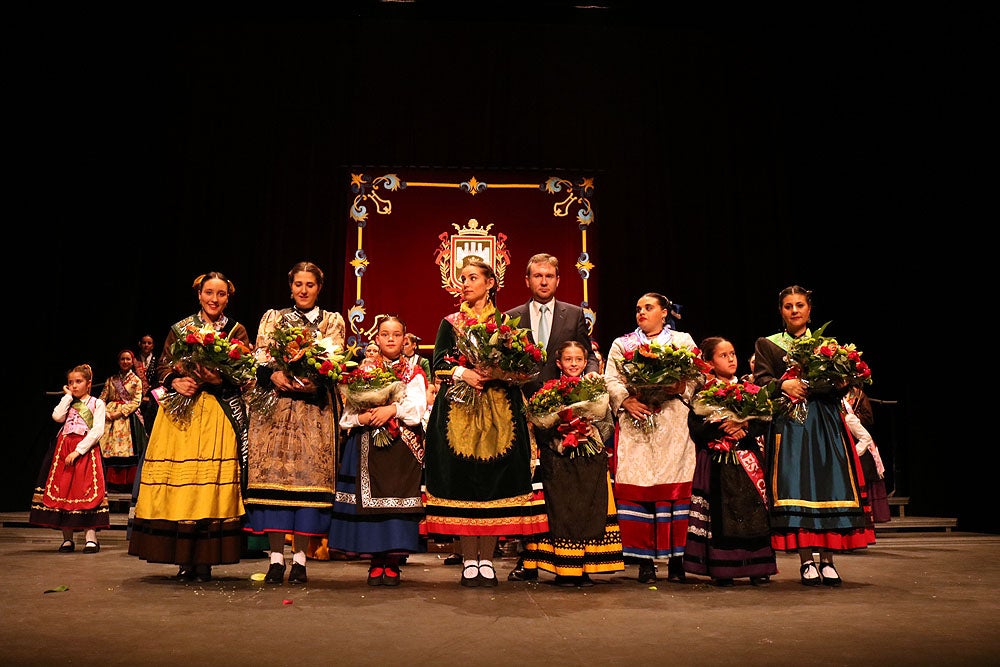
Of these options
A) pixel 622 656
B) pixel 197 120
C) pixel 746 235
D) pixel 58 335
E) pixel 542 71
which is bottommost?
pixel 622 656

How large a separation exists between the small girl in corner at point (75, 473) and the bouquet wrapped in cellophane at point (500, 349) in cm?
366

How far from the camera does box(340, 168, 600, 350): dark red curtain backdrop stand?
9.95 meters

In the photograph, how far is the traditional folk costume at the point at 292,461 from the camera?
423cm

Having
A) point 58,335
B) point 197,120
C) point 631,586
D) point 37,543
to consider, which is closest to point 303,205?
point 197,120

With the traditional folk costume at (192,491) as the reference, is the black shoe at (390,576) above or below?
below

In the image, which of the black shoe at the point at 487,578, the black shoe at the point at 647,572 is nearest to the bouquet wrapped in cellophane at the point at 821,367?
the black shoe at the point at 647,572

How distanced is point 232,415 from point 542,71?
6.77 meters

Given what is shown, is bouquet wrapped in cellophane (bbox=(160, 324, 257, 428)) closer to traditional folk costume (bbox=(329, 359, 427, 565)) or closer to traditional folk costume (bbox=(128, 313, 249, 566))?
traditional folk costume (bbox=(128, 313, 249, 566))

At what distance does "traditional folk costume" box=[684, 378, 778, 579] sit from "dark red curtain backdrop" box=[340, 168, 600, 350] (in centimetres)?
554

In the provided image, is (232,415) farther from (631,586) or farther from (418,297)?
(418,297)

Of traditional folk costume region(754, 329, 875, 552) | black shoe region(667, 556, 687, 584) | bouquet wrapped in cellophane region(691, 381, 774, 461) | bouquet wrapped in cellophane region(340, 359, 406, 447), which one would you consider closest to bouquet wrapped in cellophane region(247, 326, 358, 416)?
bouquet wrapped in cellophane region(340, 359, 406, 447)

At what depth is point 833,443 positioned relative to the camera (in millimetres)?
4438

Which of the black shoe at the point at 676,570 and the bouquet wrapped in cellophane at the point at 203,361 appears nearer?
the bouquet wrapped in cellophane at the point at 203,361

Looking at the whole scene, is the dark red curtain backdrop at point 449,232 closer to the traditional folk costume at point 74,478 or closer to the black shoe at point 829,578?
the traditional folk costume at point 74,478
